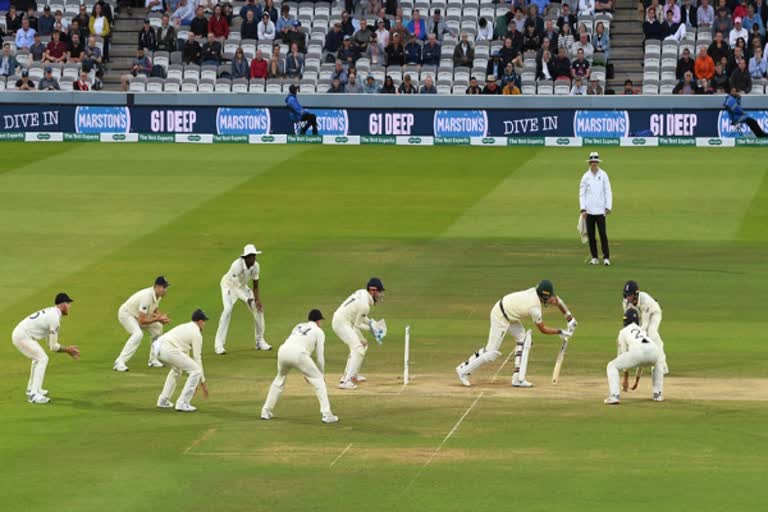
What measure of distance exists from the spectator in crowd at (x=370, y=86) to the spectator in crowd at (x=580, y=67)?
6433mm

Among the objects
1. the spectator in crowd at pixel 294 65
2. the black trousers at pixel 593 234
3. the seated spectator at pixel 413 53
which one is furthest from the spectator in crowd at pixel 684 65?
the black trousers at pixel 593 234

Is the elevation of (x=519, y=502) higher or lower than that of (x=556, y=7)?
lower

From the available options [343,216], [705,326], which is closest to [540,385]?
[705,326]

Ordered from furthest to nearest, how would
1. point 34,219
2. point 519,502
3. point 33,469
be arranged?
1. point 34,219
2. point 33,469
3. point 519,502

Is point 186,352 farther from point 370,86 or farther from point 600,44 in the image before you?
point 600,44

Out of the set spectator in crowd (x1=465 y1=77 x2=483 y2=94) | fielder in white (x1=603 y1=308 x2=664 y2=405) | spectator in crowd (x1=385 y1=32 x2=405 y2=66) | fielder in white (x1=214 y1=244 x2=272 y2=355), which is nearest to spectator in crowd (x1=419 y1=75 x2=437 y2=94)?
spectator in crowd (x1=465 y1=77 x2=483 y2=94)

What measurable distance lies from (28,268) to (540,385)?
47.9 ft

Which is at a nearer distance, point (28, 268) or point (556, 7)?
point (28, 268)

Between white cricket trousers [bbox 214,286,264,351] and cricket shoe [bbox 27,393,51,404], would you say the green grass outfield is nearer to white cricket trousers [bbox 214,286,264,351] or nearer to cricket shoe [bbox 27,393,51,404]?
cricket shoe [bbox 27,393,51,404]

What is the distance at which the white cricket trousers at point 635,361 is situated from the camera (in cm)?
2428

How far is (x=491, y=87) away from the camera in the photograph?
5331 centimetres

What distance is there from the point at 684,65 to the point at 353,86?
10.8 m

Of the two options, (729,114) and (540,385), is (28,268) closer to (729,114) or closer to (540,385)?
(540,385)

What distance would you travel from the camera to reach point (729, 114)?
2024 inches
